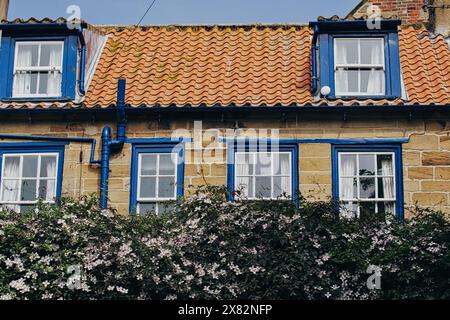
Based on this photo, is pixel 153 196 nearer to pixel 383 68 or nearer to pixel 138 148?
pixel 138 148

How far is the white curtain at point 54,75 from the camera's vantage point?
16.6 meters

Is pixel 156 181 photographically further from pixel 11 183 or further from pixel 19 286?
pixel 19 286

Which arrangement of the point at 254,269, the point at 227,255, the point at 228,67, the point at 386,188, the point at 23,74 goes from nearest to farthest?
the point at 254,269 < the point at 227,255 < the point at 386,188 < the point at 23,74 < the point at 228,67

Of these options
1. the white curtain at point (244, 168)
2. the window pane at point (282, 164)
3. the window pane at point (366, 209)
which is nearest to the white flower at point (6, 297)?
the white curtain at point (244, 168)

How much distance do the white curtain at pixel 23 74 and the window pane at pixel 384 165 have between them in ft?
21.3

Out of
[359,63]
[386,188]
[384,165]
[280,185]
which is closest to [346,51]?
[359,63]

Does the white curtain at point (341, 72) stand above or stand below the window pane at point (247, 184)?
above

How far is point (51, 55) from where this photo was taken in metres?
16.9

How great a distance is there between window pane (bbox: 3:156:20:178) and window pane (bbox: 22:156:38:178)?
0.44 feet

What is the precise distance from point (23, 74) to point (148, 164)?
9.78ft

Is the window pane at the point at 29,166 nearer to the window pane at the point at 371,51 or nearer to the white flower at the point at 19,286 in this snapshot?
the white flower at the point at 19,286

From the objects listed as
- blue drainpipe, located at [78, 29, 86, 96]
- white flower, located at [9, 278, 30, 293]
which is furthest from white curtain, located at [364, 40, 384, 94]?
white flower, located at [9, 278, 30, 293]

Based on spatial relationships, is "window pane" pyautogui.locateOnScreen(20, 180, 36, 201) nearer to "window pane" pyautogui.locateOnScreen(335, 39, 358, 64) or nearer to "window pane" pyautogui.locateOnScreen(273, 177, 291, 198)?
"window pane" pyautogui.locateOnScreen(273, 177, 291, 198)
